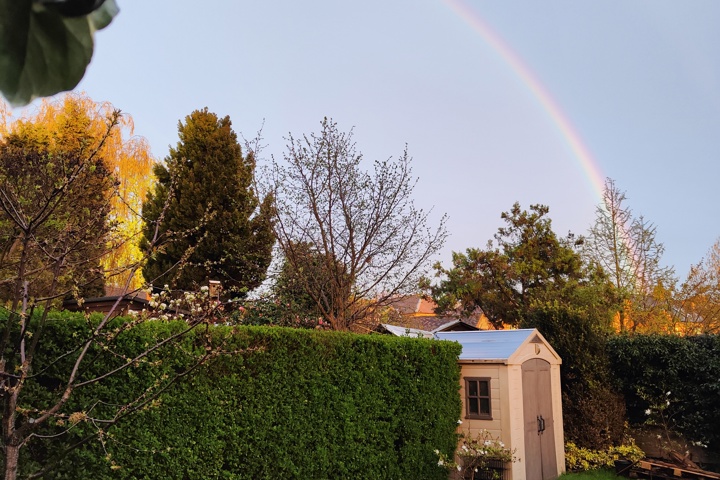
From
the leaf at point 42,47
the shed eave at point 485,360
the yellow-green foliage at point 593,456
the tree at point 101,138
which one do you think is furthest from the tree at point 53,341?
the yellow-green foliage at point 593,456

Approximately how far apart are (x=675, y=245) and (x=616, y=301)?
2.79 m

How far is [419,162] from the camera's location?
11430mm

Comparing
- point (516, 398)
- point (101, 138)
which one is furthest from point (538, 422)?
point (101, 138)

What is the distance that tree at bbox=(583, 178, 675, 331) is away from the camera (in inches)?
721

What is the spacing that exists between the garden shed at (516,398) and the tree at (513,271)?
11.4 metres

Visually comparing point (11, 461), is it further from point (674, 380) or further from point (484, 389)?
point (674, 380)

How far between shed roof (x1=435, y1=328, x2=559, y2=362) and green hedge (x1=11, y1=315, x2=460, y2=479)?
852mm

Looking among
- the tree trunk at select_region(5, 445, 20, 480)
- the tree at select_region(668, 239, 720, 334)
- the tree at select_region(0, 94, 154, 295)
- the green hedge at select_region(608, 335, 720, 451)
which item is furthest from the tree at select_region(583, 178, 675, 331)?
the tree trunk at select_region(5, 445, 20, 480)

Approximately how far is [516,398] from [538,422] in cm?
104

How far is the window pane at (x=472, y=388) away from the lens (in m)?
9.48

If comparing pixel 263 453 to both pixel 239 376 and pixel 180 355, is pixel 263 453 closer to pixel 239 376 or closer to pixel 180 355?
pixel 239 376

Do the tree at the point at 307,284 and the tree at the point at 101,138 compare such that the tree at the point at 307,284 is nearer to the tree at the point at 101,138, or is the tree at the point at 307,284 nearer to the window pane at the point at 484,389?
the window pane at the point at 484,389

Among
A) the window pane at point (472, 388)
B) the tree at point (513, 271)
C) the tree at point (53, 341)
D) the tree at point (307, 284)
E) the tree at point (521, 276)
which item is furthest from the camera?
the tree at point (513, 271)

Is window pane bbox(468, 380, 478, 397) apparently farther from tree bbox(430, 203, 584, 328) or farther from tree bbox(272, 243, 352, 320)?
tree bbox(430, 203, 584, 328)
